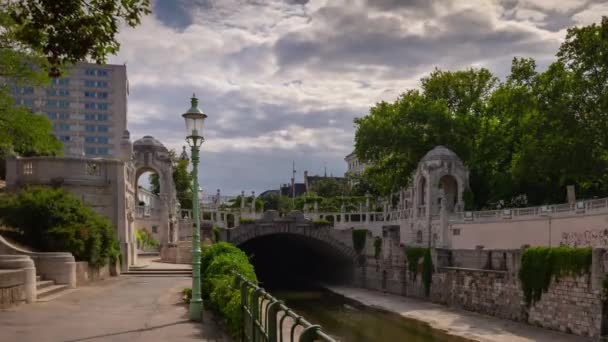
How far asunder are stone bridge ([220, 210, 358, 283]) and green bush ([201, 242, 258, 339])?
89.6 feet

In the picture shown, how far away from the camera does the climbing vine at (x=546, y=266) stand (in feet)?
85.6

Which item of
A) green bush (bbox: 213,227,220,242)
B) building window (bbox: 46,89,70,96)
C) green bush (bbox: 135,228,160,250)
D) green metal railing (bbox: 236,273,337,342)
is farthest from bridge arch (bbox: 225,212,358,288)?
building window (bbox: 46,89,70,96)

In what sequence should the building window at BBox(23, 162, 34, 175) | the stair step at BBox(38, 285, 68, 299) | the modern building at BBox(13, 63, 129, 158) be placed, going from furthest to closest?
the modern building at BBox(13, 63, 129, 158) → the building window at BBox(23, 162, 34, 175) → the stair step at BBox(38, 285, 68, 299)

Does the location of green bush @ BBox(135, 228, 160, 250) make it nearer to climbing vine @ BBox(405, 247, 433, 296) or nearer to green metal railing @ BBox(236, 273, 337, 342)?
climbing vine @ BBox(405, 247, 433, 296)

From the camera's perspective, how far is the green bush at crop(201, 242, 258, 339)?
13.1m

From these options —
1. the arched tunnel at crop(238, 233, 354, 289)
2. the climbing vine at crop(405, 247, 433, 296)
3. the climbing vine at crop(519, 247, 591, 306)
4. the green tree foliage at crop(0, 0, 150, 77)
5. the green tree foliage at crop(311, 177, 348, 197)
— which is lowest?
the arched tunnel at crop(238, 233, 354, 289)

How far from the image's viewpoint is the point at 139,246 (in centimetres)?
4234

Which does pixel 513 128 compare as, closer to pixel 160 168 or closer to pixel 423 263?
pixel 423 263

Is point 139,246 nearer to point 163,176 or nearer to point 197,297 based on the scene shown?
point 163,176

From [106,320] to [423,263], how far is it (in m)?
28.7

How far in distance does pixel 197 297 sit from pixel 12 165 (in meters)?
16.3

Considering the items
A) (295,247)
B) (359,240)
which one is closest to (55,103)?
(295,247)

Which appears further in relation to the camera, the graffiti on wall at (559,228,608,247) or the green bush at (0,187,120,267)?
the graffiti on wall at (559,228,608,247)

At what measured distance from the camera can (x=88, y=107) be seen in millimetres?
102375
